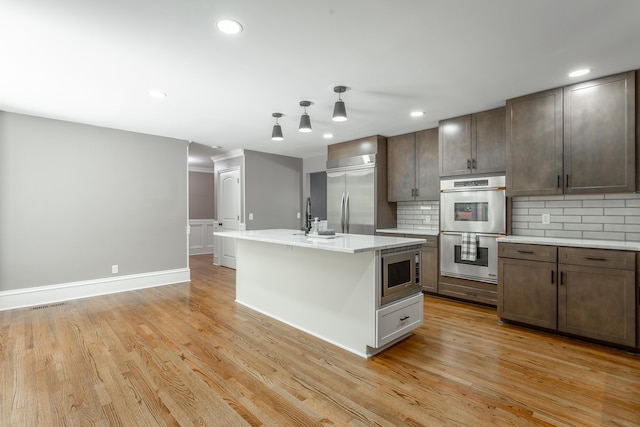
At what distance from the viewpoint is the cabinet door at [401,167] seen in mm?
4832

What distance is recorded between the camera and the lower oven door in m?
3.70

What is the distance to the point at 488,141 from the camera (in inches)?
149

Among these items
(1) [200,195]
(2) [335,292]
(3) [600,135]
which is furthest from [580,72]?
(1) [200,195]

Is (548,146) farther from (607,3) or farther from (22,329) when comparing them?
(22,329)

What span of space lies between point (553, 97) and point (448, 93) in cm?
102

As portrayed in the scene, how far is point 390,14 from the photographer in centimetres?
194

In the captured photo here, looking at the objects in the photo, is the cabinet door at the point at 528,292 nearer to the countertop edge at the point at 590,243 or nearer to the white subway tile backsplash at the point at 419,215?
the countertop edge at the point at 590,243

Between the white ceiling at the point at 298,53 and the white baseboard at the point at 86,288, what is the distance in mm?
2298

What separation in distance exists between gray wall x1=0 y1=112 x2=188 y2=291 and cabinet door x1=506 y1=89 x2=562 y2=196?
4886 mm

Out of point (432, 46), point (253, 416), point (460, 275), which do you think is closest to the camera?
point (253, 416)

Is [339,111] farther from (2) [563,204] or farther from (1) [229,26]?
(2) [563,204]

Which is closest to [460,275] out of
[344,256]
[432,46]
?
[344,256]

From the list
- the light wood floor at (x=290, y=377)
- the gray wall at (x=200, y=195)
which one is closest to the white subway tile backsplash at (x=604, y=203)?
the light wood floor at (x=290, y=377)

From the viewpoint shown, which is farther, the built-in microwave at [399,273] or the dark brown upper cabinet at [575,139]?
the dark brown upper cabinet at [575,139]
